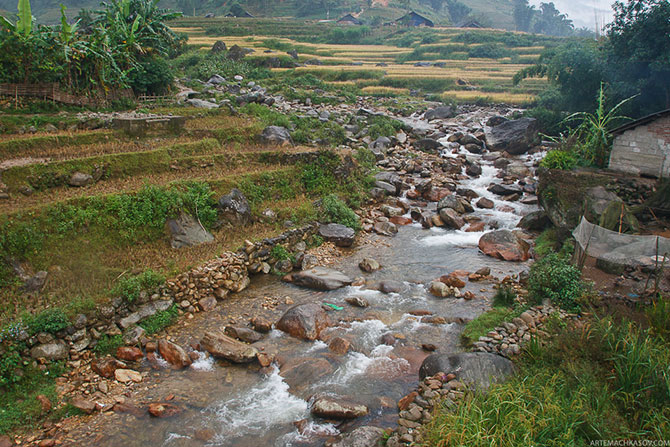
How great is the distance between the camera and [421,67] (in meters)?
54.8

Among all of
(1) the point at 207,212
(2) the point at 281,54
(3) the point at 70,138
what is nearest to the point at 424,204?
(1) the point at 207,212

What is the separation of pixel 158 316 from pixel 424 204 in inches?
512

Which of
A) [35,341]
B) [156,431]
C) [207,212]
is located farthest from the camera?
[207,212]

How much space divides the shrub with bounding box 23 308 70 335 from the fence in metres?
13.1

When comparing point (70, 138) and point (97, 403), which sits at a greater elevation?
point (70, 138)

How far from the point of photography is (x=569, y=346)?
322 inches

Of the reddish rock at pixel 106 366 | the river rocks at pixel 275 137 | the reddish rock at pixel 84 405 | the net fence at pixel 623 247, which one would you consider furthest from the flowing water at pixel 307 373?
the river rocks at pixel 275 137

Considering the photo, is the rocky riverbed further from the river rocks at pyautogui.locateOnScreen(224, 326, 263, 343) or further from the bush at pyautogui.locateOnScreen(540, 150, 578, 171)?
the bush at pyautogui.locateOnScreen(540, 150, 578, 171)

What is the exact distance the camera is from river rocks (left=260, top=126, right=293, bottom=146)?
66.5 feet

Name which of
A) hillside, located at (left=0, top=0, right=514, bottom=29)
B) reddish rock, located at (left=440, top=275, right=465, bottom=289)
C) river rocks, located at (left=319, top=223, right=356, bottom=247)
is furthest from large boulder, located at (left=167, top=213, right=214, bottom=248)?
hillside, located at (left=0, top=0, right=514, bottom=29)

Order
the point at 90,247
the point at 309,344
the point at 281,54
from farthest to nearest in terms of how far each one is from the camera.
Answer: the point at 281,54 → the point at 90,247 → the point at 309,344

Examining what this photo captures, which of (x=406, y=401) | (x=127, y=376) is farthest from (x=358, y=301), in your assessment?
(x=127, y=376)

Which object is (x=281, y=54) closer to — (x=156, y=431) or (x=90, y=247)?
(x=90, y=247)

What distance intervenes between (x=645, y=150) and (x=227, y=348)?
15.3m
